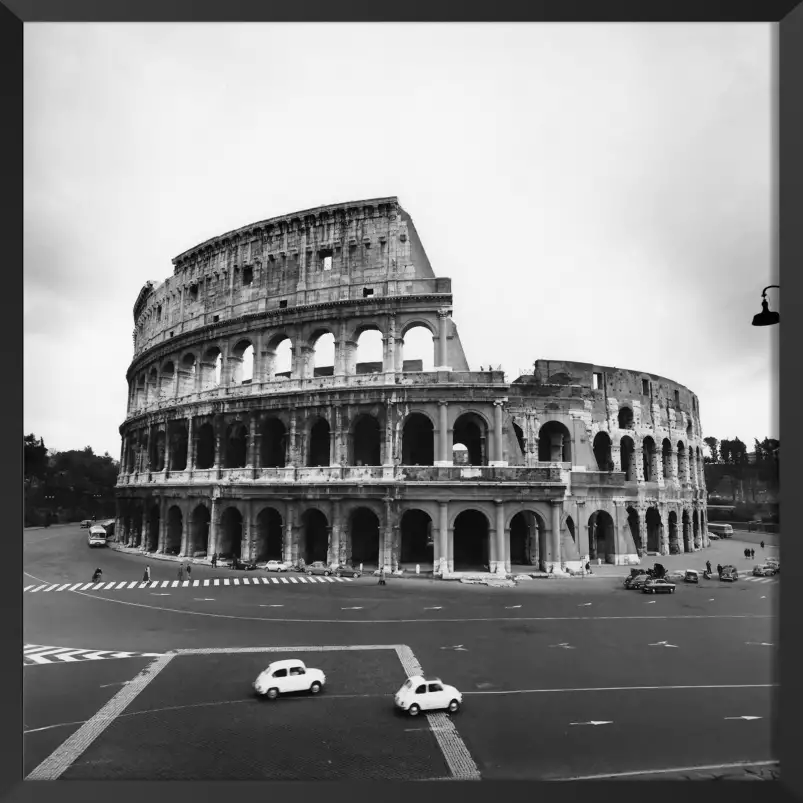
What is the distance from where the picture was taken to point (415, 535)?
30125mm

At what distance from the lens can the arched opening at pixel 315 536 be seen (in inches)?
1098

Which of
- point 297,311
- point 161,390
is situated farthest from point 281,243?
point 161,390

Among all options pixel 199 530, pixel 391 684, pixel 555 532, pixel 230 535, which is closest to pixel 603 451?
pixel 555 532

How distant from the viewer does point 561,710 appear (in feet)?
35.3

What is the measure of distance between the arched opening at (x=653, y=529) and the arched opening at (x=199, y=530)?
28.6 metres

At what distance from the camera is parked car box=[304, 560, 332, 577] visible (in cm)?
2491

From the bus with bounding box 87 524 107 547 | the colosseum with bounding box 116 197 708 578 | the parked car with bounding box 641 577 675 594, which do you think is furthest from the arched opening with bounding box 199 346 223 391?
the parked car with bounding box 641 577 675 594

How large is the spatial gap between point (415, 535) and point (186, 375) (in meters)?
16.6

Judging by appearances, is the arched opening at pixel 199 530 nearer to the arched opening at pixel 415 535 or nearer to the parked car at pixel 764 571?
the arched opening at pixel 415 535

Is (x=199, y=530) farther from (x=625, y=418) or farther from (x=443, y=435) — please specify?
(x=625, y=418)

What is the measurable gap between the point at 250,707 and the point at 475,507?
606 inches

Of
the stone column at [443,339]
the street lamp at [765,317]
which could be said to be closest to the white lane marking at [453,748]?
the street lamp at [765,317]

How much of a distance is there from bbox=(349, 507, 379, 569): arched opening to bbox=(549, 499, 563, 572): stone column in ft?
29.9
